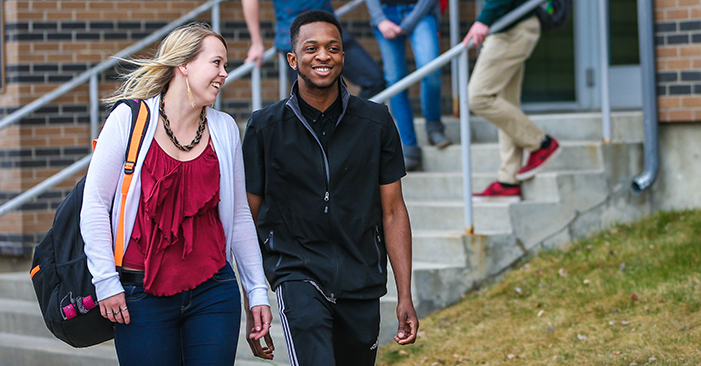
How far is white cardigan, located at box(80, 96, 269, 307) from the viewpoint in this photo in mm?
2648

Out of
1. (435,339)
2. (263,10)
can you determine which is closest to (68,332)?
(435,339)

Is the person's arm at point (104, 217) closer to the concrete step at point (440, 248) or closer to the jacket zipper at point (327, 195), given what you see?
the jacket zipper at point (327, 195)

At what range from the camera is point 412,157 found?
624cm

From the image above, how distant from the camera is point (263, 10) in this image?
738cm

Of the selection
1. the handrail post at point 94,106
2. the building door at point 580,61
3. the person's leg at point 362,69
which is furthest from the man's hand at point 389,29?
the handrail post at point 94,106

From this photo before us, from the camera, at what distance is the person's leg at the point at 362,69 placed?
5816mm

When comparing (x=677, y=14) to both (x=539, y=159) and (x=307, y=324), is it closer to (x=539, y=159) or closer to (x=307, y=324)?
(x=539, y=159)

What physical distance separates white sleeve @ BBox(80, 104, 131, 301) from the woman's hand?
16mm

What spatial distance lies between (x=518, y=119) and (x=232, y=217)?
3075 mm

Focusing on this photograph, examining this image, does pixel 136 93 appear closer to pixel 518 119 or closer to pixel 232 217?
pixel 232 217

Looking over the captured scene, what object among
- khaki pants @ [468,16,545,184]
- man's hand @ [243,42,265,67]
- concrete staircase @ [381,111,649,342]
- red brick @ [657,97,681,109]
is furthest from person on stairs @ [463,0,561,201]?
man's hand @ [243,42,265,67]

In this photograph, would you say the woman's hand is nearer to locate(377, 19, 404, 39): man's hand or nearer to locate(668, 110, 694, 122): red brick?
locate(377, 19, 404, 39): man's hand

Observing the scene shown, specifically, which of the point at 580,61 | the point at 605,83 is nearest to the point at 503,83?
the point at 605,83

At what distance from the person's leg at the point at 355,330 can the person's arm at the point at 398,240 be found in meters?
0.10
